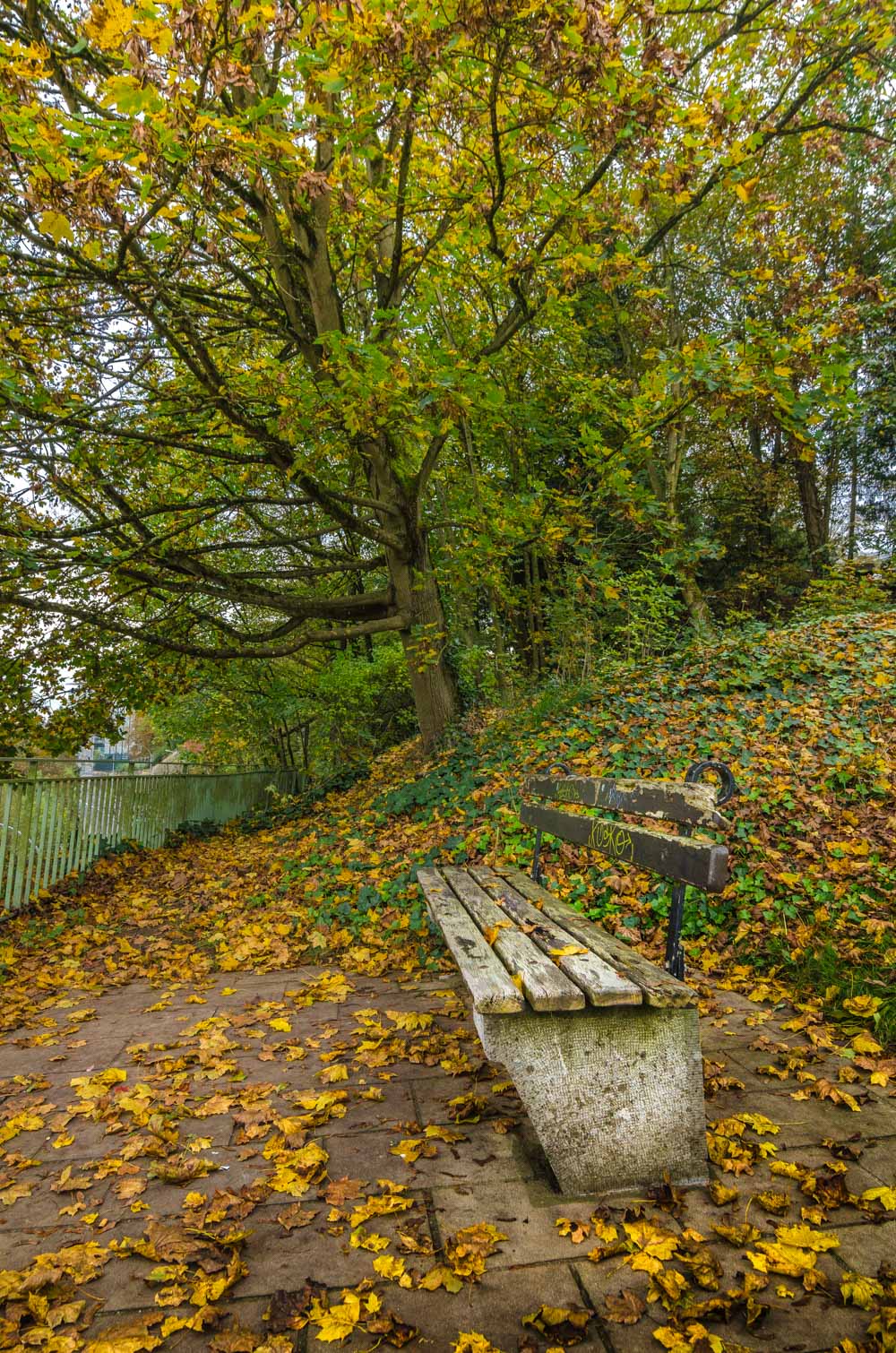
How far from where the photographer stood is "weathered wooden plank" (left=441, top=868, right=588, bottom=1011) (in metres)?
1.95

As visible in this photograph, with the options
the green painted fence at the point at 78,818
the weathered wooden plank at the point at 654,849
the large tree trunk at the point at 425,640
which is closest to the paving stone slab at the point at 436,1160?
the weathered wooden plank at the point at 654,849

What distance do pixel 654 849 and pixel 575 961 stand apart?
455mm

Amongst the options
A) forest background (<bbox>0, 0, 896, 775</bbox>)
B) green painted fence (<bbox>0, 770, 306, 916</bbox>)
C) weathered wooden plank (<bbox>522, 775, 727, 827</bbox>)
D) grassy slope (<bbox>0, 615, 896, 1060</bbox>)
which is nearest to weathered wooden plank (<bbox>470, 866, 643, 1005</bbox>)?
weathered wooden plank (<bbox>522, 775, 727, 827</bbox>)

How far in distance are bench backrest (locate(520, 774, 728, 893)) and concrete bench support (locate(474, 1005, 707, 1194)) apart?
0.42 m

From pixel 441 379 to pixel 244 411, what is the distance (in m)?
2.79

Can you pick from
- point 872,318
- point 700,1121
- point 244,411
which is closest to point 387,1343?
point 700,1121

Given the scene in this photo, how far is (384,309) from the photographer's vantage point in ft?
18.8

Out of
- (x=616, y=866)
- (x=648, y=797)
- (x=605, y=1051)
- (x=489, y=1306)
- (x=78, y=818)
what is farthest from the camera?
(x=78, y=818)

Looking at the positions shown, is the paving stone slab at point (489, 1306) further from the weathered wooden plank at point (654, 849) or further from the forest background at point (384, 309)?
the forest background at point (384, 309)

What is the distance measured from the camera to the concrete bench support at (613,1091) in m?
2.04

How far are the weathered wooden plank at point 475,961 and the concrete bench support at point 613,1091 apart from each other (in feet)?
0.31

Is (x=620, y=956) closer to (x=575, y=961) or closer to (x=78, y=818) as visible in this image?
(x=575, y=961)

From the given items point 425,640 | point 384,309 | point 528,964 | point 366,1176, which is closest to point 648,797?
point 528,964

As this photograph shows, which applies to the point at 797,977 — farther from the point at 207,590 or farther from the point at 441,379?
the point at 207,590
